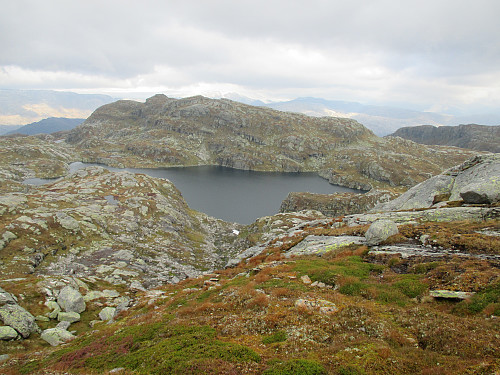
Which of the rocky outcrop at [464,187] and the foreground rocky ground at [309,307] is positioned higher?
the rocky outcrop at [464,187]

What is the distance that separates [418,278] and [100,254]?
57245 millimetres

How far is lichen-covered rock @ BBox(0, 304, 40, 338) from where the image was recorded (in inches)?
906

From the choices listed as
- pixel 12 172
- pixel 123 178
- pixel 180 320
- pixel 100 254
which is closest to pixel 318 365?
pixel 180 320

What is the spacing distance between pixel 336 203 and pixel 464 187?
348ft

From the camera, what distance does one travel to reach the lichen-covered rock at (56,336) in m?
22.8

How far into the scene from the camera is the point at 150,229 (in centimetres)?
7206

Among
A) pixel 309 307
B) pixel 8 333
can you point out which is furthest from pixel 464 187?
pixel 8 333

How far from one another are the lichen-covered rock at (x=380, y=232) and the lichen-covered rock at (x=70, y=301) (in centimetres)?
3602

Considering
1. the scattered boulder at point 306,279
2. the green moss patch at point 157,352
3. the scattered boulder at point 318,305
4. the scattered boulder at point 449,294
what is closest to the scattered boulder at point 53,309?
the green moss patch at point 157,352

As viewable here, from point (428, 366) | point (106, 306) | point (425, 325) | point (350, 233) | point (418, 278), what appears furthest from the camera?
point (106, 306)

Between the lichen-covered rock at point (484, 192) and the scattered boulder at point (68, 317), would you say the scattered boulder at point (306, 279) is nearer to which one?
the lichen-covered rock at point (484, 192)

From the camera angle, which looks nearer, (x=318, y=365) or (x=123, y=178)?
(x=318, y=365)

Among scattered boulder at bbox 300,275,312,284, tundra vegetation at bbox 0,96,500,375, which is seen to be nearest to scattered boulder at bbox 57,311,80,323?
tundra vegetation at bbox 0,96,500,375

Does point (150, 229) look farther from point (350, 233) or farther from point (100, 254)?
point (350, 233)
